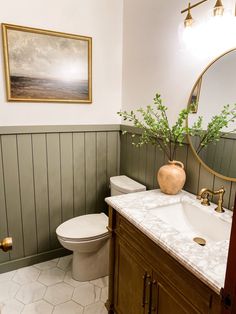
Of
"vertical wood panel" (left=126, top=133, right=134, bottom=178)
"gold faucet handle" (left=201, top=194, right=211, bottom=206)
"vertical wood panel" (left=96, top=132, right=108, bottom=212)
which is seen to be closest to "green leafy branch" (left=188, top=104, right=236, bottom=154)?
"gold faucet handle" (left=201, top=194, right=211, bottom=206)

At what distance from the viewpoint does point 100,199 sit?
245 centimetres

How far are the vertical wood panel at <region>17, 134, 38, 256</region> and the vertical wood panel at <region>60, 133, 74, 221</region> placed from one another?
0.90 ft

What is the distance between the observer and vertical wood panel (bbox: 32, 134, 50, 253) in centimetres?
204

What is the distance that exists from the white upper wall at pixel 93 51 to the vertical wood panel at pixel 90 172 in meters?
0.18

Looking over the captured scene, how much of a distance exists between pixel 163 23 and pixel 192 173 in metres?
1.10

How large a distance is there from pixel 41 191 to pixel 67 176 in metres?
0.27

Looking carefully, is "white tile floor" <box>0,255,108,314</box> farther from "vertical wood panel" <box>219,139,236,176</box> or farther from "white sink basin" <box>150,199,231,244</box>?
"vertical wood panel" <box>219,139,236,176</box>

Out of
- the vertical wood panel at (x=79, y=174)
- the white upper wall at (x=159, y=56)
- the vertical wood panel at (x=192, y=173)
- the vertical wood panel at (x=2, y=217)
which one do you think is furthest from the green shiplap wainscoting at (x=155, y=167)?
the vertical wood panel at (x=2, y=217)

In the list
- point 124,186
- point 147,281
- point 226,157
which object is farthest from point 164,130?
point 147,281

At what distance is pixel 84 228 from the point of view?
6.31 ft

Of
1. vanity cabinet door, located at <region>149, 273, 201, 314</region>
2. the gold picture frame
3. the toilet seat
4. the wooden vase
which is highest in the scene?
the gold picture frame

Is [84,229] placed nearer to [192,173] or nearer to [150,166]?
[150,166]

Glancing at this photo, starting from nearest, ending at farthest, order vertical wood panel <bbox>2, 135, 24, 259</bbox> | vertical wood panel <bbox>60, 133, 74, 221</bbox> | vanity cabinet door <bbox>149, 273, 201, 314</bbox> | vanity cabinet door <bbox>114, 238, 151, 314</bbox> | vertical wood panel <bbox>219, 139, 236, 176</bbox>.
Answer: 1. vanity cabinet door <bbox>149, 273, 201, 314</bbox>
2. vanity cabinet door <bbox>114, 238, 151, 314</bbox>
3. vertical wood panel <bbox>219, 139, 236, 176</bbox>
4. vertical wood panel <bbox>2, 135, 24, 259</bbox>
5. vertical wood panel <bbox>60, 133, 74, 221</bbox>

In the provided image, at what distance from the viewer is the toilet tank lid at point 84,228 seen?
182 cm
